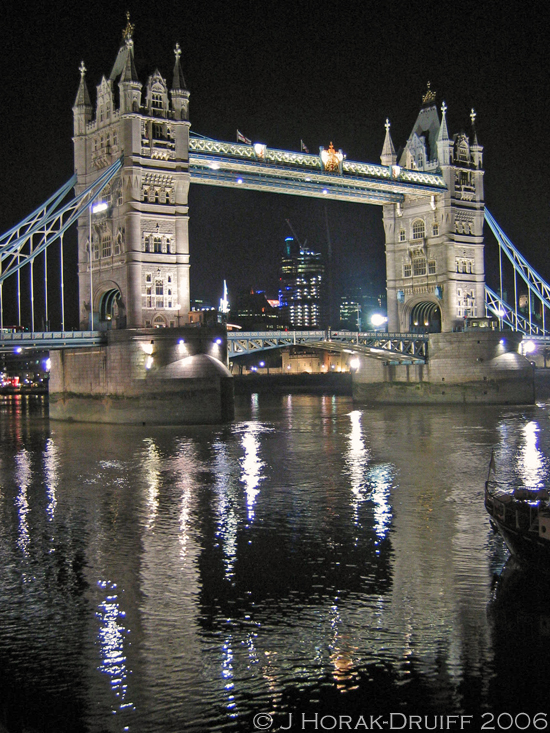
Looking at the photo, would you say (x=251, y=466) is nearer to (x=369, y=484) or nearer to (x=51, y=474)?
(x=369, y=484)

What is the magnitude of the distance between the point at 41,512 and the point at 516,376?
42.9 m

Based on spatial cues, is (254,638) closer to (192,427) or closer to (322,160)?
(192,427)

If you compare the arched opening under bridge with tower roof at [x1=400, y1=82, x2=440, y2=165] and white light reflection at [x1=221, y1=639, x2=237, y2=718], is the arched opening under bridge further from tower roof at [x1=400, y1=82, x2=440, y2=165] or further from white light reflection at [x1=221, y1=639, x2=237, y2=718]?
white light reflection at [x1=221, y1=639, x2=237, y2=718]

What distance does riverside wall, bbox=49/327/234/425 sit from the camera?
43.9 m

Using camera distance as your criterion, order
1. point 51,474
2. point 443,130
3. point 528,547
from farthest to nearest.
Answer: point 443,130 → point 51,474 → point 528,547

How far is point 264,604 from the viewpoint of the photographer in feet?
45.7

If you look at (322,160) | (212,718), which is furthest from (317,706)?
(322,160)

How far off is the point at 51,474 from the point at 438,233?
41265 mm

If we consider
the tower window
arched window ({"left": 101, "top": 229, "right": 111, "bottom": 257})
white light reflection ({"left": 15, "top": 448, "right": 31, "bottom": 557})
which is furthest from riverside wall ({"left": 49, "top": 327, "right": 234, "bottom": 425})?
the tower window

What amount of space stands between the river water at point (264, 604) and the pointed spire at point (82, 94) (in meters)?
27.3

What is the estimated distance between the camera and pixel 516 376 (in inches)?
2296

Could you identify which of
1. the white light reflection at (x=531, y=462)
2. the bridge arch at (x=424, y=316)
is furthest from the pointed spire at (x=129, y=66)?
the bridge arch at (x=424, y=316)

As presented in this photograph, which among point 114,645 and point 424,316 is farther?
point 424,316

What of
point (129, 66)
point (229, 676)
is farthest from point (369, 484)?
point (129, 66)
